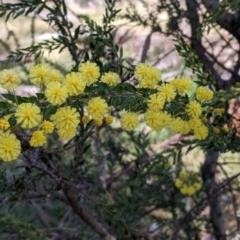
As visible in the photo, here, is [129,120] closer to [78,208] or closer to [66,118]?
[66,118]

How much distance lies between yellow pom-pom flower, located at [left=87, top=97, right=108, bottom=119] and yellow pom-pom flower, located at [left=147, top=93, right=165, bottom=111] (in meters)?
0.05

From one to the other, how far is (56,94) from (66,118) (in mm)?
26

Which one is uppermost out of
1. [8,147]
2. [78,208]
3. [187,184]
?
[187,184]

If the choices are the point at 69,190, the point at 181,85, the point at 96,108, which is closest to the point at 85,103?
the point at 96,108

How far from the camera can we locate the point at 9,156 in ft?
1.60

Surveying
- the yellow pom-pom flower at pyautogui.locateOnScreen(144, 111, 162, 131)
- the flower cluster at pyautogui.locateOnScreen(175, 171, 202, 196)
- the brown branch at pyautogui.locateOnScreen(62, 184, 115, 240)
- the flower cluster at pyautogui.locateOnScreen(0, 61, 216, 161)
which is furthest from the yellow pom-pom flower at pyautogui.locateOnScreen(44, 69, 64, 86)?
the flower cluster at pyautogui.locateOnScreen(175, 171, 202, 196)

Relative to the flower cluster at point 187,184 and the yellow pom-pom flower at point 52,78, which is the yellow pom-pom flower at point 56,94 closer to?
the yellow pom-pom flower at point 52,78

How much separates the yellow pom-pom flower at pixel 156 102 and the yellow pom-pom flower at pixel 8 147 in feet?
0.48

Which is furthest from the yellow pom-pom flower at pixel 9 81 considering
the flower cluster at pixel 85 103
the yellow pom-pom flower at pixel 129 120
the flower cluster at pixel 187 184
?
the flower cluster at pixel 187 184

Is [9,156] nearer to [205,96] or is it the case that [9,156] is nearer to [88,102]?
[88,102]

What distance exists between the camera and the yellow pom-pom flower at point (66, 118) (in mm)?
503

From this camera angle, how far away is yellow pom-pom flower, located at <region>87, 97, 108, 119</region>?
524 millimetres

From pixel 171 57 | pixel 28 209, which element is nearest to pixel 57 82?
pixel 28 209

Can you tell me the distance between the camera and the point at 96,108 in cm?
52
